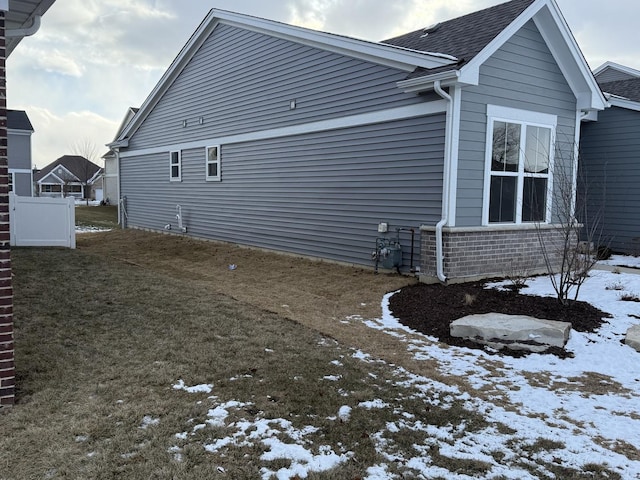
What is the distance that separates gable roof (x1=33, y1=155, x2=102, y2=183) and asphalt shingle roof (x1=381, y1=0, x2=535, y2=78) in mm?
49415

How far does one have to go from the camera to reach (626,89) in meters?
13.0

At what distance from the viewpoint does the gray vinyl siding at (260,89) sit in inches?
383

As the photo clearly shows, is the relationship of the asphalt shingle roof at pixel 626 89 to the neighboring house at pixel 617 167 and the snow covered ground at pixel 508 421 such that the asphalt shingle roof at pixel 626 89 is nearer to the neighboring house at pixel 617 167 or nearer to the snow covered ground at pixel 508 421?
the neighboring house at pixel 617 167

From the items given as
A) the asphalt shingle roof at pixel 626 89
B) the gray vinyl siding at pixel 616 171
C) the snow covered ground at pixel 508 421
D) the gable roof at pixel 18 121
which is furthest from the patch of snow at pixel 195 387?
the gable roof at pixel 18 121

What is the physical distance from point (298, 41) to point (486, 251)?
6382 mm

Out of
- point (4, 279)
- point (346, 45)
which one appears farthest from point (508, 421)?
point (346, 45)

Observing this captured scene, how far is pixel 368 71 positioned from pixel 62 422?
8.12 m

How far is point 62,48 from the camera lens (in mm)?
15977

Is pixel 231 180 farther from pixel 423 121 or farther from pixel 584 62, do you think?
pixel 584 62

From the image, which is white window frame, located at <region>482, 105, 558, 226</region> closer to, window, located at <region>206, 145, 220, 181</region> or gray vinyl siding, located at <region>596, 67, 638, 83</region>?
window, located at <region>206, 145, 220, 181</region>

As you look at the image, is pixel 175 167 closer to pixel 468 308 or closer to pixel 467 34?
pixel 467 34

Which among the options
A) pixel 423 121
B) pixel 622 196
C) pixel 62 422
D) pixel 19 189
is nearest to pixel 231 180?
pixel 423 121

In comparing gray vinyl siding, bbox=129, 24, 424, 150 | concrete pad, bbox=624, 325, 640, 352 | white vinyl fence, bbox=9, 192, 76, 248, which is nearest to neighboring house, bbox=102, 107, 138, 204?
gray vinyl siding, bbox=129, 24, 424, 150

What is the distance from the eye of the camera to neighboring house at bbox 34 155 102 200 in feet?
180
